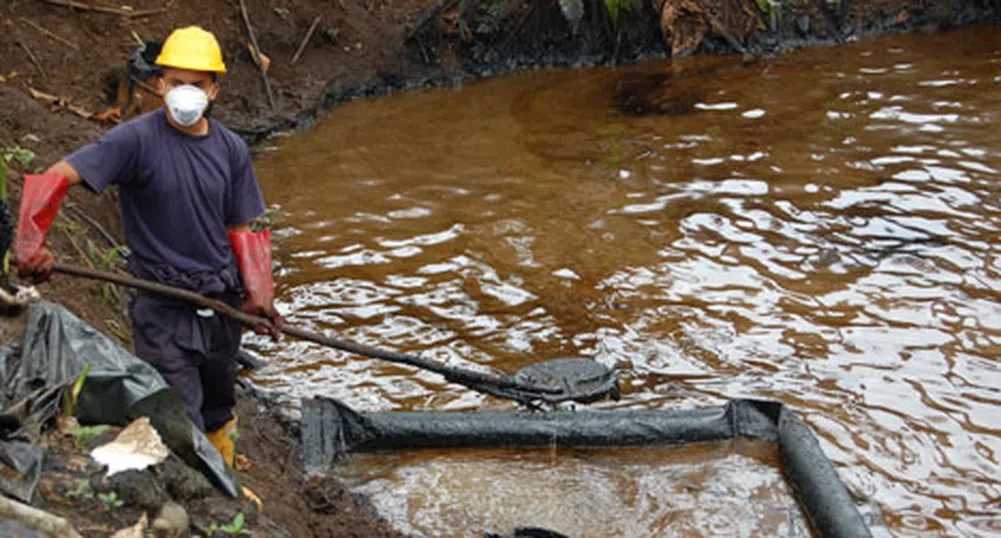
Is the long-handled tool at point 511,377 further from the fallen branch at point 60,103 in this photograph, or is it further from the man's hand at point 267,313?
the fallen branch at point 60,103

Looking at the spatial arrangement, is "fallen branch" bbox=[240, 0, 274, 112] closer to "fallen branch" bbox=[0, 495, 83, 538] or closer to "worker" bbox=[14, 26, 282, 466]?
"worker" bbox=[14, 26, 282, 466]

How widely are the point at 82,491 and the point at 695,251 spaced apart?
19.3 feet

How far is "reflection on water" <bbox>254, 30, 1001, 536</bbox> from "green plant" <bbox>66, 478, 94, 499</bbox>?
3.15 metres

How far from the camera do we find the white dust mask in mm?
4441

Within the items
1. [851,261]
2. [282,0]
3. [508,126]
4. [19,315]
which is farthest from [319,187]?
[19,315]

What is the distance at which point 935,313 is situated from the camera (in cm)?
766

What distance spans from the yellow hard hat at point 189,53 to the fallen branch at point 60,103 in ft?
18.0

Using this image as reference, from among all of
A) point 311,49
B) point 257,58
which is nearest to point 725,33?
point 311,49

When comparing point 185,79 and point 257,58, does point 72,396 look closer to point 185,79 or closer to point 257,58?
point 185,79

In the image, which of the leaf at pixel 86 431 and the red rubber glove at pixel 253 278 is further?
the red rubber glove at pixel 253 278

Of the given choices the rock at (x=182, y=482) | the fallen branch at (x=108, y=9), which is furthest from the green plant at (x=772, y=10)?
the rock at (x=182, y=482)

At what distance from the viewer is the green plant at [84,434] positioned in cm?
396

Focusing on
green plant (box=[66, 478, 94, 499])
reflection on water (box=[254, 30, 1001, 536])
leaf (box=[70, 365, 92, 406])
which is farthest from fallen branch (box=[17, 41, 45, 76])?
green plant (box=[66, 478, 94, 499])

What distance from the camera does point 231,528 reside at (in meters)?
3.82
